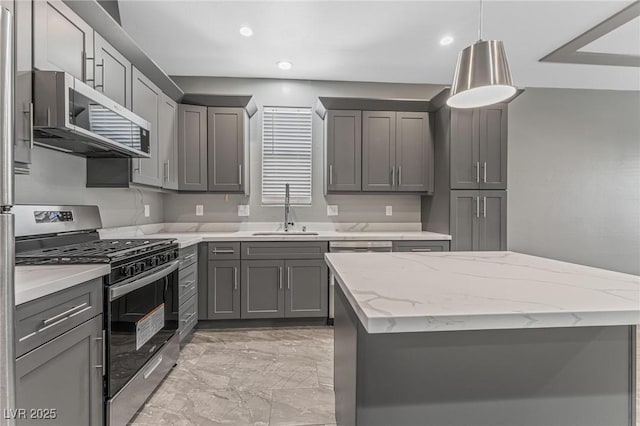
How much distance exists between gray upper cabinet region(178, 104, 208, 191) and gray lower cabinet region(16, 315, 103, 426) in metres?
2.03

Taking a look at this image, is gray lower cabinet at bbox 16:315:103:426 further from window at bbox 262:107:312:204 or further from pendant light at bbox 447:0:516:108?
window at bbox 262:107:312:204

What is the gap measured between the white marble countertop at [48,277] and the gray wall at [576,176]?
4.36m

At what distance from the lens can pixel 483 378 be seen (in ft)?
3.25

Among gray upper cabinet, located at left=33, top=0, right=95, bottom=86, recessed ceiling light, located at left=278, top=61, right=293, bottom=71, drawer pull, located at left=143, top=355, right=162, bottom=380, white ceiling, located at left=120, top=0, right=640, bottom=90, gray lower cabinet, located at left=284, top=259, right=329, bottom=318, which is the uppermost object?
white ceiling, located at left=120, top=0, right=640, bottom=90

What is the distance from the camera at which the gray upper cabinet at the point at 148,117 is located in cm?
240

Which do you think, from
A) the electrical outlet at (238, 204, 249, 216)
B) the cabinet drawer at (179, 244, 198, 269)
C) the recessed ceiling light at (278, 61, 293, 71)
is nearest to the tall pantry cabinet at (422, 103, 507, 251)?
the recessed ceiling light at (278, 61, 293, 71)

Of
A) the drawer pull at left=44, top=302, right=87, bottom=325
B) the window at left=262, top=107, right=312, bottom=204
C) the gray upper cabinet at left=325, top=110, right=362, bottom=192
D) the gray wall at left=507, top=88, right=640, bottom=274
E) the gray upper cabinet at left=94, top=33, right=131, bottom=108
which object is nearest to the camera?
the drawer pull at left=44, top=302, right=87, bottom=325

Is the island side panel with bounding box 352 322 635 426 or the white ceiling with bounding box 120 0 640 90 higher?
the white ceiling with bounding box 120 0 640 90

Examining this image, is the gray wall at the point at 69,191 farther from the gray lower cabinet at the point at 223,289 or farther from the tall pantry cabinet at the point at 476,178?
the tall pantry cabinet at the point at 476,178

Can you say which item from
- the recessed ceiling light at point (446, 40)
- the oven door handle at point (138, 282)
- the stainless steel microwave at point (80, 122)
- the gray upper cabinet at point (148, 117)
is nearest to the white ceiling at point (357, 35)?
the recessed ceiling light at point (446, 40)

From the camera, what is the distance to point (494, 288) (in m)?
0.99

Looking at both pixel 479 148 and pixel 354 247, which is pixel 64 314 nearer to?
pixel 354 247

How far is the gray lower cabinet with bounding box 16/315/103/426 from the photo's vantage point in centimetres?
105

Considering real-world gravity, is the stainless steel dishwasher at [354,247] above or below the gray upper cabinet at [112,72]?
below
